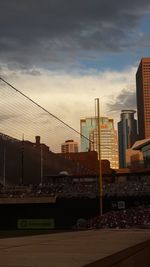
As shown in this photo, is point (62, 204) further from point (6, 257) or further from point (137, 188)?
point (6, 257)

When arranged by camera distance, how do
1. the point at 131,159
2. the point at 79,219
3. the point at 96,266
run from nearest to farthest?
the point at 96,266 → the point at 79,219 → the point at 131,159

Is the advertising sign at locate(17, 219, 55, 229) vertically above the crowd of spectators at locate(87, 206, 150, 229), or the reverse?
the crowd of spectators at locate(87, 206, 150, 229)

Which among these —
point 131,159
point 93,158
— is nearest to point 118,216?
point 93,158

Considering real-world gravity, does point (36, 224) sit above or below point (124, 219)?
below

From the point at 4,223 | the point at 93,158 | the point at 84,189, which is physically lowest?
the point at 4,223

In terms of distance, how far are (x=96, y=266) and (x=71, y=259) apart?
2.72 ft

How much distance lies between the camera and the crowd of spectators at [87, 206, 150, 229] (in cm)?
4081

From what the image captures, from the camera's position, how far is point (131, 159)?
186m

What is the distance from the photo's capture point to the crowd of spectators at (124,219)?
134 ft

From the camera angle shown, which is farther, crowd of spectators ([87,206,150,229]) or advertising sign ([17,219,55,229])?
advertising sign ([17,219,55,229])

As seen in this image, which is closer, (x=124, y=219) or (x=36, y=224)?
(x=124, y=219)

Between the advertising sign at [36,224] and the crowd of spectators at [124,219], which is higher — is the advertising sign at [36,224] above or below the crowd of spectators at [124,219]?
below

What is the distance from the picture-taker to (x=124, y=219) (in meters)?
44.2

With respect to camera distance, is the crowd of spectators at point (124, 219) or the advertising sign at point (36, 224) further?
the advertising sign at point (36, 224)
